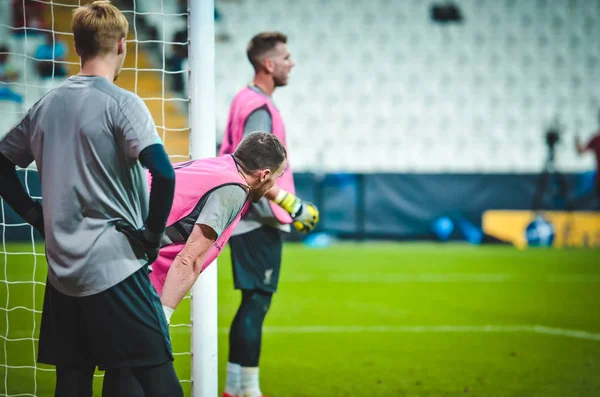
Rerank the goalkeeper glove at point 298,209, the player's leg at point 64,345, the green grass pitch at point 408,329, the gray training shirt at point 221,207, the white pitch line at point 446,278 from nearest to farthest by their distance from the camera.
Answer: the player's leg at point 64,345
the gray training shirt at point 221,207
the goalkeeper glove at point 298,209
the green grass pitch at point 408,329
the white pitch line at point 446,278

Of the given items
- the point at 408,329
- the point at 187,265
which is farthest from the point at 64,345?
the point at 408,329

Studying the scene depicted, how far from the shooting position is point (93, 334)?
2.24 m

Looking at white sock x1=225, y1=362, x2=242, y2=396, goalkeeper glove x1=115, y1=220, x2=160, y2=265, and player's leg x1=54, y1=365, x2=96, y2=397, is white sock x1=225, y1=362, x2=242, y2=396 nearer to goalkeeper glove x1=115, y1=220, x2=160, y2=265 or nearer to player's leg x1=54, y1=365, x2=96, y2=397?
→ player's leg x1=54, y1=365, x2=96, y2=397

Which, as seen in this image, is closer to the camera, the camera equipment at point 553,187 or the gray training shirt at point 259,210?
→ the gray training shirt at point 259,210

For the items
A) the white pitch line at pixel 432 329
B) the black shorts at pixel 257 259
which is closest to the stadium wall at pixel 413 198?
the white pitch line at pixel 432 329

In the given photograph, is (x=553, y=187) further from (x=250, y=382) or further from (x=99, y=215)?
(x=99, y=215)

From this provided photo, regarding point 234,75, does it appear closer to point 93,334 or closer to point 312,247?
point 312,247

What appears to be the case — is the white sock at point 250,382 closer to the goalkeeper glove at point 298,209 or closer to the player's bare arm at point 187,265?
the goalkeeper glove at point 298,209

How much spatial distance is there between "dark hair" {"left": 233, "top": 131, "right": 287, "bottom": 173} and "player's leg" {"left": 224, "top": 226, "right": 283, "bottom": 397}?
111 centimetres

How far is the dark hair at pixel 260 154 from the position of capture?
109 inches

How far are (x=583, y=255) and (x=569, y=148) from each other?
167 inches

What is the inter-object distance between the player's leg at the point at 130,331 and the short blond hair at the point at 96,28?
0.68 metres

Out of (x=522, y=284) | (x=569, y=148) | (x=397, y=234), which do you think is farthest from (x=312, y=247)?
(x=569, y=148)

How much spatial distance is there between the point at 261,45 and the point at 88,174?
204 centimetres
